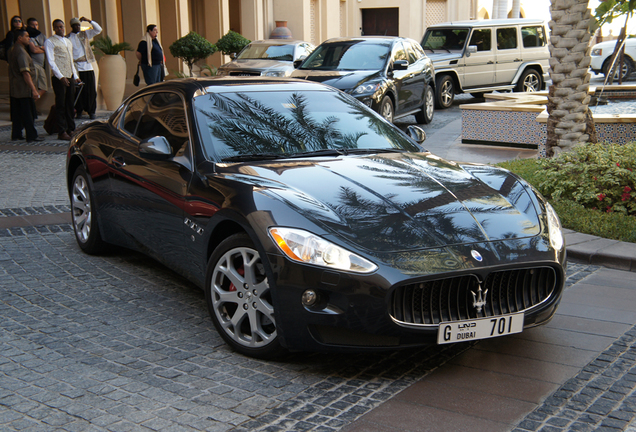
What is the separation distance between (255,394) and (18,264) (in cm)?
313

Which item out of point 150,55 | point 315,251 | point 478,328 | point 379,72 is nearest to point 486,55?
point 379,72

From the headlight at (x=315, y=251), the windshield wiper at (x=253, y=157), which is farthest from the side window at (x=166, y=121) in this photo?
the headlight at (x=315, y=251)

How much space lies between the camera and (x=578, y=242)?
618cm

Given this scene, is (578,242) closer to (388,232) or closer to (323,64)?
(388,232)

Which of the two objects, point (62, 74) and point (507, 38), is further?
point (507, 38)

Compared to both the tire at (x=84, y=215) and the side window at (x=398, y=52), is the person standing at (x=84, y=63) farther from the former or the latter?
the tire at (x=84, y=215)

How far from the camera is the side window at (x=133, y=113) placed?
554 centimetres

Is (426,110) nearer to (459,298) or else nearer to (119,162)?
(119,162)

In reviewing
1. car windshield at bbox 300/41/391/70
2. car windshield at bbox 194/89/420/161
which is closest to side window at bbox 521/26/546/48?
car windshield at bbox 300/41/391/70

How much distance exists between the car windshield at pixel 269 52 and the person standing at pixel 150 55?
2.76 m

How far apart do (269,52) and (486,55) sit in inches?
218

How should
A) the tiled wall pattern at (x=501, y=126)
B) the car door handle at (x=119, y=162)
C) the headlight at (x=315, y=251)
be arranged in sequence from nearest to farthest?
1. the headlight at (x=315, y=251)
2. the car door handle at (x=119, y=162)
3. the tiled wall pattern at (x=501, y=126)

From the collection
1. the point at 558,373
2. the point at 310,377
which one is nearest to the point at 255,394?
the point at 310,377

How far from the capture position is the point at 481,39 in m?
18.8
